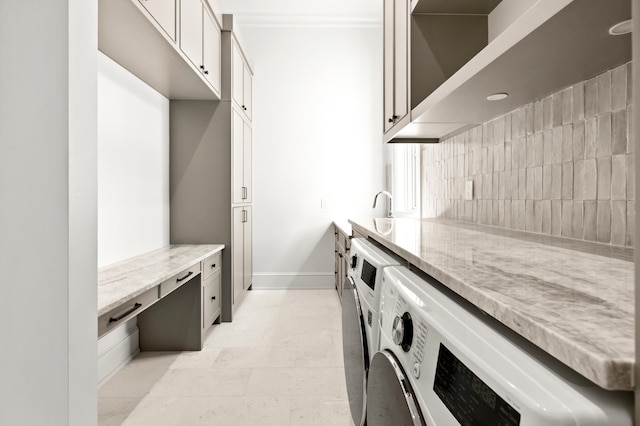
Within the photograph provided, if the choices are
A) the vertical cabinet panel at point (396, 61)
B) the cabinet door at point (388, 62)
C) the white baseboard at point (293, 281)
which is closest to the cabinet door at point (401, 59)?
the vertical cabinet panel at point (396, 61)

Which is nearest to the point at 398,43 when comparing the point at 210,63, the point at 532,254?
the point at 210,63

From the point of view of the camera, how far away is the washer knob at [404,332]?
0.74 metres

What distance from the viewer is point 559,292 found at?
578 millimetres

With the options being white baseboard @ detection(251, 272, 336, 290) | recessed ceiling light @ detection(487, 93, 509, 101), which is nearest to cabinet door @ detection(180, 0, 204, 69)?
recessed ceiling light @ detection(487, 93, 509, 101)

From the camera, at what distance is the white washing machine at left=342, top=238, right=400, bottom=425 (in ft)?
3.78

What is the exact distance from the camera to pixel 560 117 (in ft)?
4.50

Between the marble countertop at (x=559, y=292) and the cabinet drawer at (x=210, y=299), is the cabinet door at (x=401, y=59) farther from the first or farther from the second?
the cabinet drawer at (x=210, y=299)

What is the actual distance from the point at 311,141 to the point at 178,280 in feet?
8.88

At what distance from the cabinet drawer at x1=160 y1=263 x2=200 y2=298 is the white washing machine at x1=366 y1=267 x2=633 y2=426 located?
136cm

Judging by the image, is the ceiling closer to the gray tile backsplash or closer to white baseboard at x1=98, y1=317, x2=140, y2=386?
the gray tile backsplash

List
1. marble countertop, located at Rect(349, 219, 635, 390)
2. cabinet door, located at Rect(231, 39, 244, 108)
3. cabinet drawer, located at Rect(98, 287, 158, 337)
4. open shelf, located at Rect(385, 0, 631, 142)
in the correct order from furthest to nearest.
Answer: cabinet door, located at Rect(231, 39, 244, 108) → cabinet drawer, located at Rect(98, 287, 158, 337) → open shelf, located at Rect(385, 0, 631, 142) → marble countertop, located at Rect(349, 219, 635, 390)

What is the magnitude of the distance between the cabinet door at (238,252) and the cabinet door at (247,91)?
99 cm

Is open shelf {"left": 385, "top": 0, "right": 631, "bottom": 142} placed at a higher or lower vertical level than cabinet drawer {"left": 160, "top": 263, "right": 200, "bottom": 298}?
higher

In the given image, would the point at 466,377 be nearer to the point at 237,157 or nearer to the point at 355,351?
the point at 355,351
